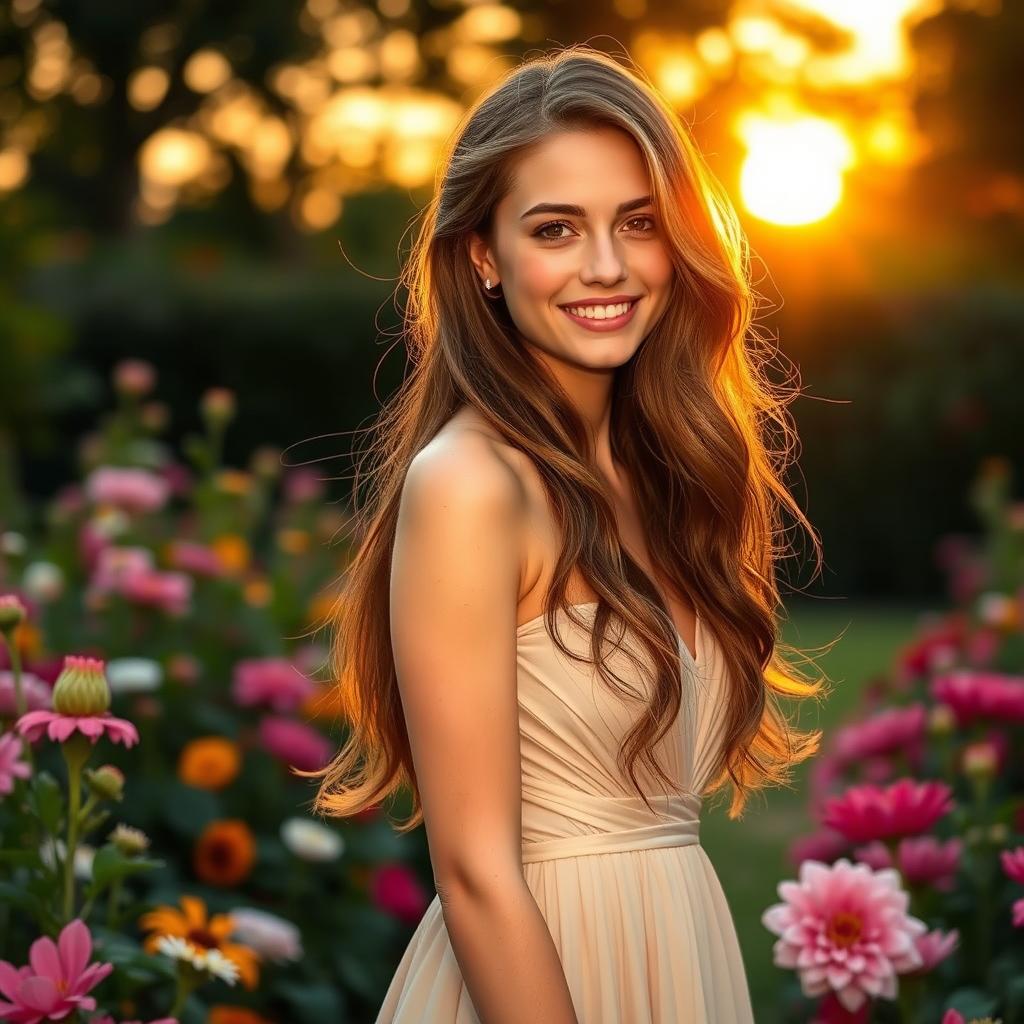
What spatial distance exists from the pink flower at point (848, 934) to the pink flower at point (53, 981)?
3.05 feet

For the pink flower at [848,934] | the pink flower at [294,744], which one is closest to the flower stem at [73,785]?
the pink flower at [848,934]

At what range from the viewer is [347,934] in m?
3.95

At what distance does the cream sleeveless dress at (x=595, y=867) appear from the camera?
71.5 inches

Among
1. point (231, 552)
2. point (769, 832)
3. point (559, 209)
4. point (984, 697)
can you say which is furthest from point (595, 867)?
point (769, 832)

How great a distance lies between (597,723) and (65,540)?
3314 mm

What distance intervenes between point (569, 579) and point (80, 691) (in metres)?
0.66

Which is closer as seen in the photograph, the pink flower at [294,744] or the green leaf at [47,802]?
the green leaf at [47,802]

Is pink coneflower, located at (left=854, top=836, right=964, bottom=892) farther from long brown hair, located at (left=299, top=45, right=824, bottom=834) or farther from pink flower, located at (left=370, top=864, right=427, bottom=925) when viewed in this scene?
pink flower, located at (left=370, top=864, right=427, bottom=925)

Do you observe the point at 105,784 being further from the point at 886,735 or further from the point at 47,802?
the point at 886,735

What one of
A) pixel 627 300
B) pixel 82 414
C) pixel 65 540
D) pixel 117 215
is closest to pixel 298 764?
pixel 65 540

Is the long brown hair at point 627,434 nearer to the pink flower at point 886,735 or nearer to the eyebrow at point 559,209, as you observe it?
the eyebrow at point 559,209

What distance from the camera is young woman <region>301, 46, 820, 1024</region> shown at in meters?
1.69

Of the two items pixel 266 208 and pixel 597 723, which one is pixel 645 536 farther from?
pixel 266 208

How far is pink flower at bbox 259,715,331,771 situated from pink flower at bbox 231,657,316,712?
6cm
